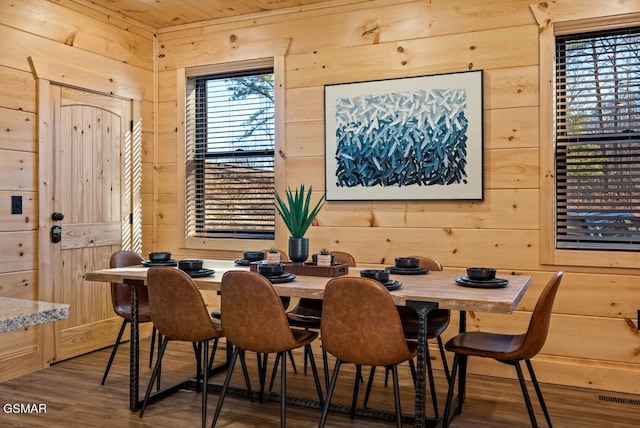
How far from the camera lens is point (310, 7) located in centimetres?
432

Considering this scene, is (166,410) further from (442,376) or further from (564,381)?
(564,381)

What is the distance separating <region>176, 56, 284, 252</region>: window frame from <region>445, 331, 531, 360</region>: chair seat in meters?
1.97

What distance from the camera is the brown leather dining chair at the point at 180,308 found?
2.81 metres

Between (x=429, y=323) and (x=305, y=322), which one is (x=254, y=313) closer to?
(x=305, y=322)

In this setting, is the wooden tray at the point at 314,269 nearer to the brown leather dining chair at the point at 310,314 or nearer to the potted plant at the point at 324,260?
the potted plant at the point at 324,260

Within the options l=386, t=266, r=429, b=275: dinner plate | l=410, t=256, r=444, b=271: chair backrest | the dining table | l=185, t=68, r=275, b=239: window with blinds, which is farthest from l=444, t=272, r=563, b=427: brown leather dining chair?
l=185, t=68, r=275, b=239: window with blinds

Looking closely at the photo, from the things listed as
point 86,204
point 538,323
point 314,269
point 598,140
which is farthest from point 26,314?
point 598,140

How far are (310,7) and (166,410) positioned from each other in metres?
3.01

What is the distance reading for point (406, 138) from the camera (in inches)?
157

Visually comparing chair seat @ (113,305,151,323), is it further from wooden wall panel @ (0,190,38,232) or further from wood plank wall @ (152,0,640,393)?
wood plank wall @ (152,0,640,393)

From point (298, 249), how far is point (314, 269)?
0.20 meters

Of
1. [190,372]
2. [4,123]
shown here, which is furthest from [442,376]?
[4,123]

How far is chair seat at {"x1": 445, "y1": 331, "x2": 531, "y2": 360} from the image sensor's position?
2.59 meters

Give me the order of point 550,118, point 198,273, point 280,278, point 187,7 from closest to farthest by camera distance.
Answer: point 280,278
point 198,273
point 550,118
point 187,7
